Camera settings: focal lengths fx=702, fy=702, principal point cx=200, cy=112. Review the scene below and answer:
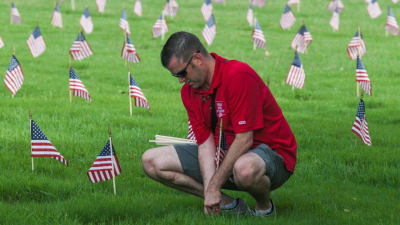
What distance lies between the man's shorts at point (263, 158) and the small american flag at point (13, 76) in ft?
22.9

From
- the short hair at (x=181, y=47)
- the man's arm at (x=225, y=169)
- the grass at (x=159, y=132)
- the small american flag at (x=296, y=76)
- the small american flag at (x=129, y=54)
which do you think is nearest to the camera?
the short hair at (x=181, y=47)

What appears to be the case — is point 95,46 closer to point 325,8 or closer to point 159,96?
point 159,96

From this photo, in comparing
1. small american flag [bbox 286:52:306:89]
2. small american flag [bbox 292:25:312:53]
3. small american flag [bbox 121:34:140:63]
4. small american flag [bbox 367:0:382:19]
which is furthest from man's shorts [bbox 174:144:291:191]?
small american flag [bbox 367:0:382:19]

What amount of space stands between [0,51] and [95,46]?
12.3ft

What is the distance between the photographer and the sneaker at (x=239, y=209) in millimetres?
6043

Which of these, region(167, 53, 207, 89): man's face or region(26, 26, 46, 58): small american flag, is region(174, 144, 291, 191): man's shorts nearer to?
region(167, 53, 207, 89): man's face

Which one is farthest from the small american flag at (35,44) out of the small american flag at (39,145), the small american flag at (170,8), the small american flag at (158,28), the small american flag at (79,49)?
the small american flag at (39,145)

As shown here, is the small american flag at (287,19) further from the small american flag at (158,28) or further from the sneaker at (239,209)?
the sneaker at (239,209)

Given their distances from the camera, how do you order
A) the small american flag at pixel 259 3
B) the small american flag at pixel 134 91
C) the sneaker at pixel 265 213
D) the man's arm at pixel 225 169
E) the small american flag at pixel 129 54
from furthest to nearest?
the small american flag at pixel 259 3, the small american flag at pixel 129 54, the small american flag at pixel 134 91, the sneaker at pixel 265 213, the man's arm at pixel 225 169

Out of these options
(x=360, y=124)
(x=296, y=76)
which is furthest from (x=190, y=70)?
(x=296, y=76)

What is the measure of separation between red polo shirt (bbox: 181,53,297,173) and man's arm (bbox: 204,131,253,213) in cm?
8

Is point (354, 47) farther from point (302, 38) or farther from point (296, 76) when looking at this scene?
point (296, 76)

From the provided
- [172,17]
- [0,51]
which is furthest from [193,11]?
[0,51]

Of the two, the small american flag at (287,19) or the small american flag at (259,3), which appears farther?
the small american flag at (259,3)
